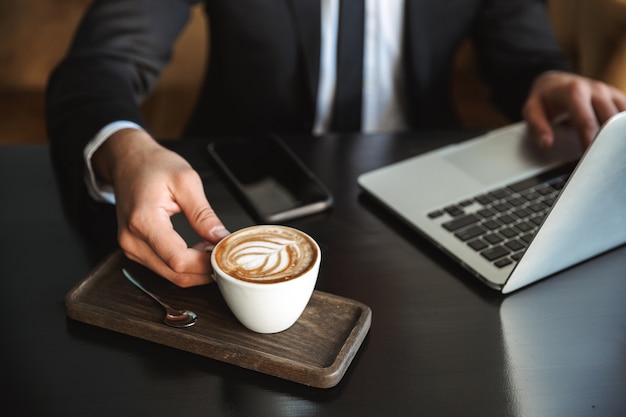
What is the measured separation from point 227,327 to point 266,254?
7cm

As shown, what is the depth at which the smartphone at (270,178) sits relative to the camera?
792 millimetres

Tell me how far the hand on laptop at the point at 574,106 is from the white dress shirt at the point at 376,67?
0.32 m

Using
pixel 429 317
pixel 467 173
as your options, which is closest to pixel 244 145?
pixel 467 173

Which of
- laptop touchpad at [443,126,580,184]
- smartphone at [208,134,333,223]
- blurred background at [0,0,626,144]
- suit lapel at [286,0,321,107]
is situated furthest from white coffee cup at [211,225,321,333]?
blurred background at [0,0,626,144]

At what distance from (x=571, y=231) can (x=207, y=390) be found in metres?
0.36

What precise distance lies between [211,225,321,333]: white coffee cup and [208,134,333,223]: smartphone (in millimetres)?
180

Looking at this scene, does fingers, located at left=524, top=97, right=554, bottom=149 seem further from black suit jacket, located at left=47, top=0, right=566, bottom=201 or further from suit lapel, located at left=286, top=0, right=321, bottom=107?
suit lapel, located at left=286, top=0, right=321, bottom=107

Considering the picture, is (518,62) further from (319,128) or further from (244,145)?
(244,145)

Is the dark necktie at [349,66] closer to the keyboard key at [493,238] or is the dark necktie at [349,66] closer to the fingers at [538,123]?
the fingers at [538,123]

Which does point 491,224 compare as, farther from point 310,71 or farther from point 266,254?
point 310,71

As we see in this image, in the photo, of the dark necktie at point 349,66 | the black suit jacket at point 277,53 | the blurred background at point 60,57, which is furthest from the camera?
the blurred background at point 60,57

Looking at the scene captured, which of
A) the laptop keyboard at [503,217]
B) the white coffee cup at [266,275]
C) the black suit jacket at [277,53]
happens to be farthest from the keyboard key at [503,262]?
the black suit jacket at [277,53]

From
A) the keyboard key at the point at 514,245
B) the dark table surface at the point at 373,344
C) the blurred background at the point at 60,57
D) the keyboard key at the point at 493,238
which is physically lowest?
the blurred background at the point at 60,57

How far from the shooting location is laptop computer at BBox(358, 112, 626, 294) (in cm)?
60
